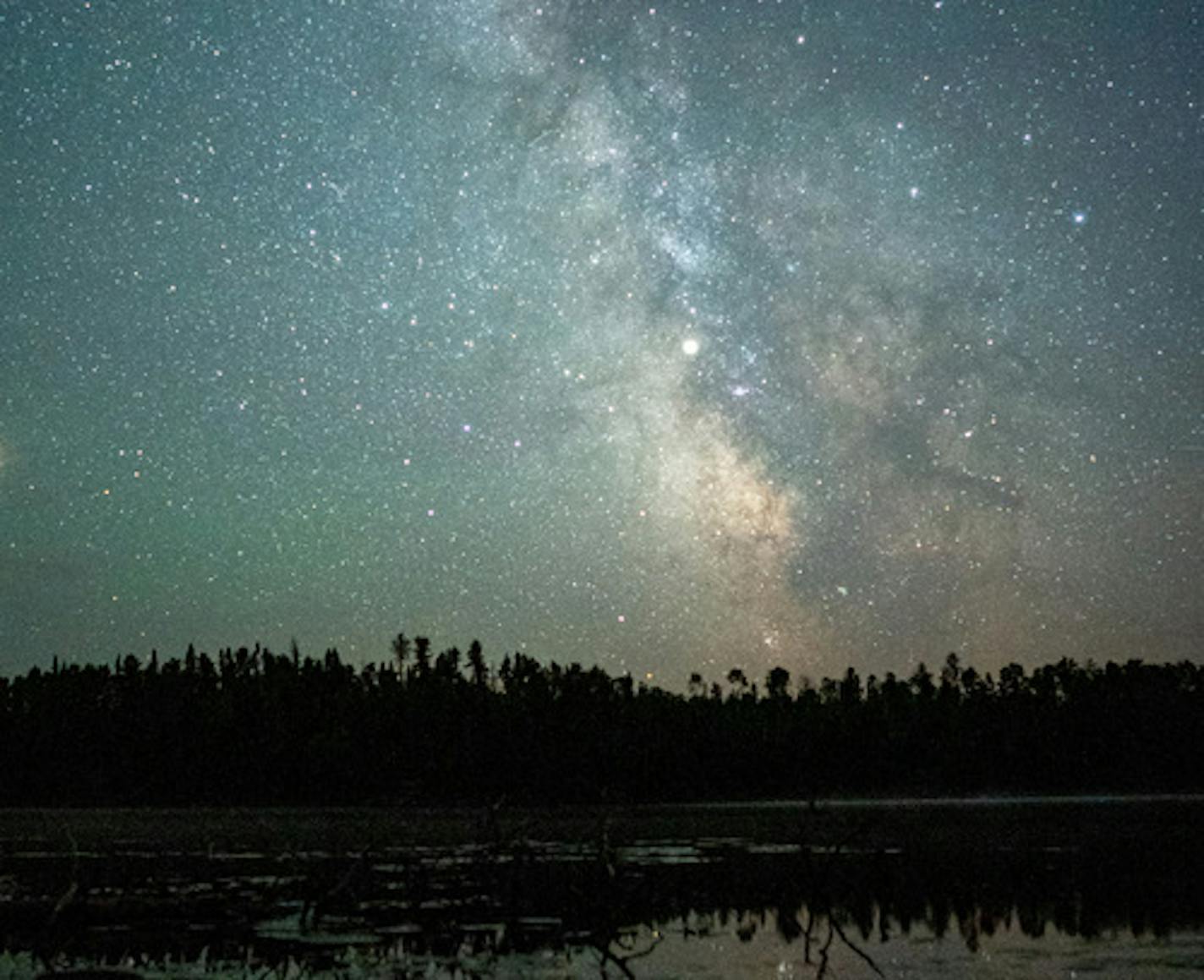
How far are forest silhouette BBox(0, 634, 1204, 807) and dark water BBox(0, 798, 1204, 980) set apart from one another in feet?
316

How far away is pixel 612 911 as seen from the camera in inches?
883

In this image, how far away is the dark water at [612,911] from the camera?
18297 millimetres

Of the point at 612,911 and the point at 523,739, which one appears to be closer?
the point at 612,911

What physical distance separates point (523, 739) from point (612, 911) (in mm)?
128501

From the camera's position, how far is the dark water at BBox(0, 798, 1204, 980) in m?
18.3

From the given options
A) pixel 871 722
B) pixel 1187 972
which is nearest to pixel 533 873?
pixel 1187 972

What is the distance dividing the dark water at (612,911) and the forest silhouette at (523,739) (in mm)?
96416

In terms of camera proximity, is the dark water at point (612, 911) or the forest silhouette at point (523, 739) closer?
the dark water at point (612, 911)

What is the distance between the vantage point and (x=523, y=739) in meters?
149

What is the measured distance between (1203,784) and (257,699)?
381 feet

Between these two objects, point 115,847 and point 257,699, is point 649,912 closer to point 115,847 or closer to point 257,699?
point 115,847

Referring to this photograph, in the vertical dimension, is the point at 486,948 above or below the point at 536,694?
below

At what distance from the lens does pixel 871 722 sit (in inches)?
6476

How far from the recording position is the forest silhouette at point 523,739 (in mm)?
142250
